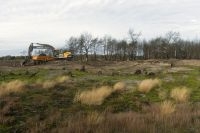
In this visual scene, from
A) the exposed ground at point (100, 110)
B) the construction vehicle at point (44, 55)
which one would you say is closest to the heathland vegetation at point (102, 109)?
the exposed ground at point (100, 110)

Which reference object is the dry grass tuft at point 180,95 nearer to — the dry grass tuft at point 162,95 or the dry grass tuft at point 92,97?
the dry grass tuft at point 162,95

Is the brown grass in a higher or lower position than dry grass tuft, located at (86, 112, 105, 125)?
lower

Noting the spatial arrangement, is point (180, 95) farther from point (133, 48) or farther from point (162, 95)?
point (133, 48)

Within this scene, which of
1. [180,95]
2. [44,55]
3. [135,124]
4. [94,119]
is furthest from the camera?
[44,55]

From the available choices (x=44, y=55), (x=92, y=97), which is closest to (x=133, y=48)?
(x=44, y=55)

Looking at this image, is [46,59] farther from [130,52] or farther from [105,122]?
[105,122]

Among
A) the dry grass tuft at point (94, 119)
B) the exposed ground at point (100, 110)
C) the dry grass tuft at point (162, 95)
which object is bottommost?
the dry grass tuft at point (162, 95)

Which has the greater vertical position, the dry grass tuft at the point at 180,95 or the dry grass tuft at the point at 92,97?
the dry grass tuft at the point at 92,97

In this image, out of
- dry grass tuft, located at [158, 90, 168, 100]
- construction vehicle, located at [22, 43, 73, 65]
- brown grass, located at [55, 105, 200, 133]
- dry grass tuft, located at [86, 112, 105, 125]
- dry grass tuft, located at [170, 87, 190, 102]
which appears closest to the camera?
brown grass, located at [55, 105, 200, 133]

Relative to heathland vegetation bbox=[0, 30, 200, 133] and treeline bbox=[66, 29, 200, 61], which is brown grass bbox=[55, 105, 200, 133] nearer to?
heathland vegetation bbox=[0, 30, 200, 133]

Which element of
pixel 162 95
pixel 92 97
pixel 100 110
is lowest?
pixel 162 95

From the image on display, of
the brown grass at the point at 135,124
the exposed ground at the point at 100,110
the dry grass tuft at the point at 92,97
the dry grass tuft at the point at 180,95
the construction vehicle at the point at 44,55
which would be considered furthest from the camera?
the construction vehicle at the point at 44,55

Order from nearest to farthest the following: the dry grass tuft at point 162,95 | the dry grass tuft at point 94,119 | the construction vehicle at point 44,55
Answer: the dry grass tuft at point 94,119 → the dry grass tuft at point 162,95 → the construction vehicle at point 44,55

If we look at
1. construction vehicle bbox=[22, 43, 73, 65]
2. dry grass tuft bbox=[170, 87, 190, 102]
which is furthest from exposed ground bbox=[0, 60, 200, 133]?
construction vehicle bbox=[22, 43, 73, 65]
